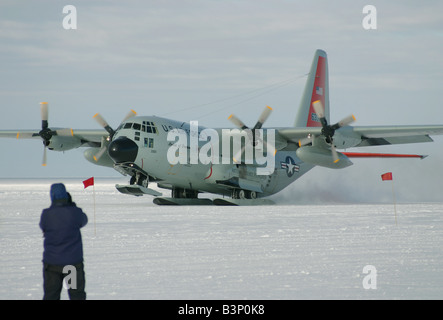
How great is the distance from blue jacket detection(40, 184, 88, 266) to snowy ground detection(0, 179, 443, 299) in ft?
4.80

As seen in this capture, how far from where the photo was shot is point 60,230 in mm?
6539

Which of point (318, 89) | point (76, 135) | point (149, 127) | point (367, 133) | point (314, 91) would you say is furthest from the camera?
point (318, 89)

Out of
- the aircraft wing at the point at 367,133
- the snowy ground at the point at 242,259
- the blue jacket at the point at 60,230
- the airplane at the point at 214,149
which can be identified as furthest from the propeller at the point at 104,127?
the blue jacket at the point at 60,230

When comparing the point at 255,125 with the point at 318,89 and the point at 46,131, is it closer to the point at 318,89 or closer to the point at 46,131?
the point at 318,89

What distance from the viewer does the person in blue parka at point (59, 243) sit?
6.54 m

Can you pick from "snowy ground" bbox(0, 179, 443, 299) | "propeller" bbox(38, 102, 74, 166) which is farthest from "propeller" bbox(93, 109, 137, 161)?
"snowy ground" bbox(0, 179, 443, 299)

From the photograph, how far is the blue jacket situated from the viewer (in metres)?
6.54

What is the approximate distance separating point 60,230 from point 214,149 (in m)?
19.9

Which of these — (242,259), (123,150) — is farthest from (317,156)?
(242,259)

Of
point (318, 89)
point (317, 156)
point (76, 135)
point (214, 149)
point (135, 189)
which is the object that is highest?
point (318, 89)

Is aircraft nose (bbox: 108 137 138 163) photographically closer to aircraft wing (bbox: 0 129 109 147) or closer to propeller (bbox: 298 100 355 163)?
aircraft wing (bbox: 0 129 109 147)
